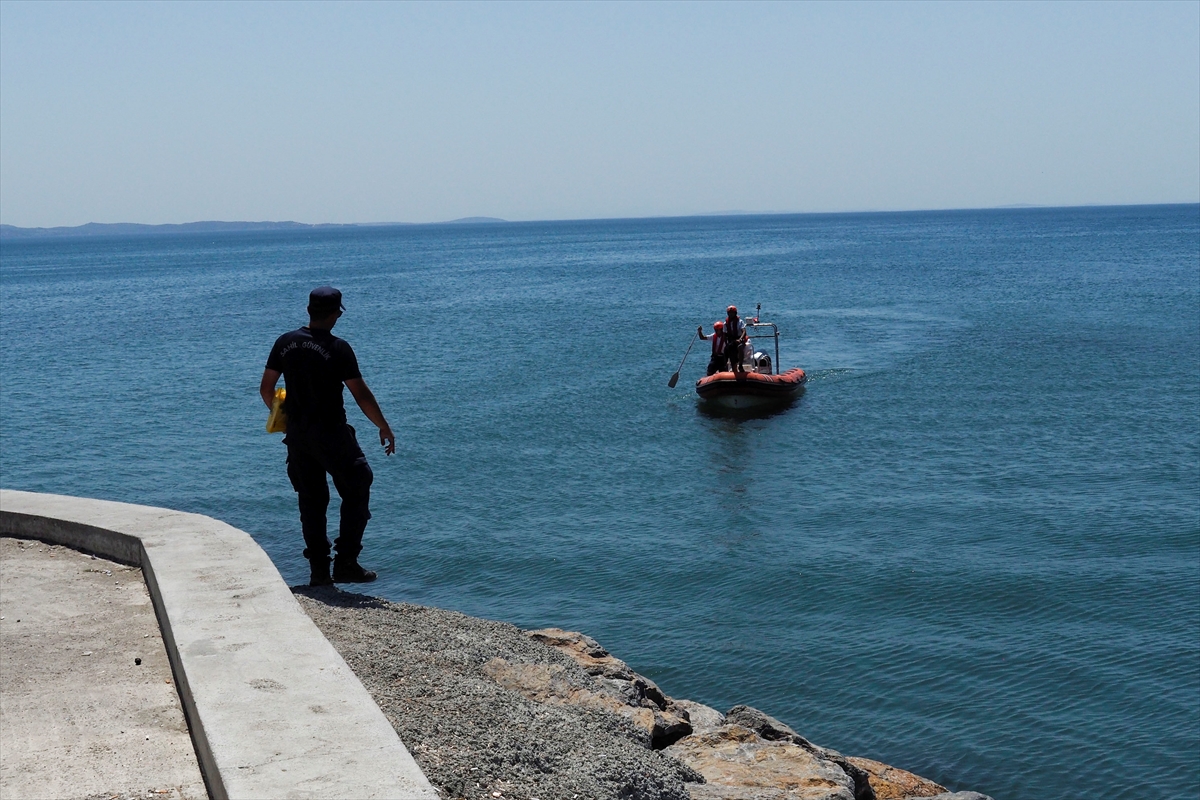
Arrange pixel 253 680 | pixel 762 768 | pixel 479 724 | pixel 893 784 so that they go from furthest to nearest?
pixel 893 784 < pixel 762 768 < pixel 479 724 < pixel 253 680

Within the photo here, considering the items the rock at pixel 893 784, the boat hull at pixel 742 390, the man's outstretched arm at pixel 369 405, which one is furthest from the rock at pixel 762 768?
the boat hull at pixel 742 390

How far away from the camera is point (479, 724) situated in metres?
4.45

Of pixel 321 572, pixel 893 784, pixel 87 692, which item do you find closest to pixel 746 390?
pixel 893 784

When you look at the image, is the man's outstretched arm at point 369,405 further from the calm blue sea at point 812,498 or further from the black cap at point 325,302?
the calm blue sea at point 812,498

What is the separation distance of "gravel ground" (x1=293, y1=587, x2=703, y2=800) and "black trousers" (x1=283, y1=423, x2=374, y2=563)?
423mm

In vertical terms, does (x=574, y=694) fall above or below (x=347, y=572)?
below

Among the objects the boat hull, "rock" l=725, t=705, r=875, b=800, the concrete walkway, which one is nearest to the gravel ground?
the concrete walkway

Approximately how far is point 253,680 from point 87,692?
1.09 metres

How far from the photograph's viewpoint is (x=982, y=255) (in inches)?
4003

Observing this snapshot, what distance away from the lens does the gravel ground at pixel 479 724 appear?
3996 mm

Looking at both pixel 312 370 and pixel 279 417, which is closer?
pixel 312 370

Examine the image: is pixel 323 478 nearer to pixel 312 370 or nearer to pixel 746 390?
pixel 312 370

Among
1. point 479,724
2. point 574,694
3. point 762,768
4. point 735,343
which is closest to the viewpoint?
point 479,724

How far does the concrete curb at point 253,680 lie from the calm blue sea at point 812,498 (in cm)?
701
